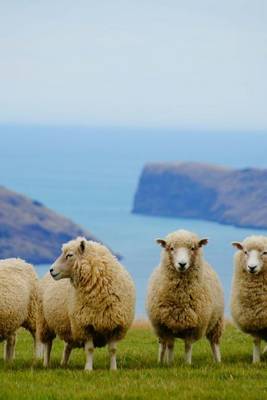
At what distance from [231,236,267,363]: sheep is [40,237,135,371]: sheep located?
1.50 metres

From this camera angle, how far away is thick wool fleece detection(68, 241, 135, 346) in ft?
48.6

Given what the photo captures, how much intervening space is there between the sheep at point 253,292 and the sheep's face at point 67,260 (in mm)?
2144

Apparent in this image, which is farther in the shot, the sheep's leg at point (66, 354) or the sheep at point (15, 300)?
the sheep's leg at point (66, 354)

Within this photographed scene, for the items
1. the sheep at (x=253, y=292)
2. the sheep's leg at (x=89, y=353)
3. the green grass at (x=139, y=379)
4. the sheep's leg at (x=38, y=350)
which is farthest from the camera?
the sheep's leg at (x=38, y=350)

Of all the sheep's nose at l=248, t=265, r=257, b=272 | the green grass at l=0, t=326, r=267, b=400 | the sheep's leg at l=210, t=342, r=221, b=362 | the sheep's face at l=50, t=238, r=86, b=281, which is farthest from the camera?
the sheep's leg at l=210, t=342, r=221, b=362

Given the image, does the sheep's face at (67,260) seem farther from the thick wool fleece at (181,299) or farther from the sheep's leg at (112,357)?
the thick wool fleece at (181,299)

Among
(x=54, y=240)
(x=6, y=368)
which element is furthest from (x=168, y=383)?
(x=54, y=240)

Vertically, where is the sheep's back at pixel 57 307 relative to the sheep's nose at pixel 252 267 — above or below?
below

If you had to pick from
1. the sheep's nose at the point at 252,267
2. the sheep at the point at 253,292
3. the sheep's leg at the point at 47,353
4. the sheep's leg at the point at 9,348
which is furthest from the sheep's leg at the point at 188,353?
the sheep's leg at the point at 9,348

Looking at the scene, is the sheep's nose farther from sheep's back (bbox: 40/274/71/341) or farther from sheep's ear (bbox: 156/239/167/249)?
sheep's back (bbox: 40/274/71/341)

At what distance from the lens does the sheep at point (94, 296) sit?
14820 mm

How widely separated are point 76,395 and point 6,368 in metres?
2.81

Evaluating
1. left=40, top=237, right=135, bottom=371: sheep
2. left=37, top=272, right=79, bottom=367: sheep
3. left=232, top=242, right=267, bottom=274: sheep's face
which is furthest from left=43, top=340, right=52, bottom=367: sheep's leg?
left=232, top=242, right=267, bottom=274: sheep's face

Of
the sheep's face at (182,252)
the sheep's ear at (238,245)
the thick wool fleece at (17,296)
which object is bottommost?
the thick wool fleece at (17,296)
